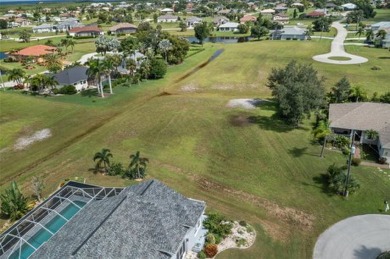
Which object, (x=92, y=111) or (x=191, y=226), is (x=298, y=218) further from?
(x=92, y=111)

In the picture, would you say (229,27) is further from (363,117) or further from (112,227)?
(112,227)

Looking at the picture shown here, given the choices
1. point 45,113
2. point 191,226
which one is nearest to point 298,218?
point 191,226

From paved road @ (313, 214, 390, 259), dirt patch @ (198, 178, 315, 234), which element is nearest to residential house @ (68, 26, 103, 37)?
dirt patch @ (198, 178, 315, 234)

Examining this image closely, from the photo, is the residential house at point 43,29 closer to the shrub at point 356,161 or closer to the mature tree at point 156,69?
the mature tree at point 156,69

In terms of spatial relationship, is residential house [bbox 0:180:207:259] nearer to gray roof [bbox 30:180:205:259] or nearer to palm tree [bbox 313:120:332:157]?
gray roof [bbox 30:180:205:259]

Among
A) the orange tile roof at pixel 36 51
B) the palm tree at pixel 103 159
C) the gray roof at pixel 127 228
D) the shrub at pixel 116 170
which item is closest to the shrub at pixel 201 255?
the gray roof at pixel 127 228

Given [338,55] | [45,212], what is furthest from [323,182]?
[338,55]
